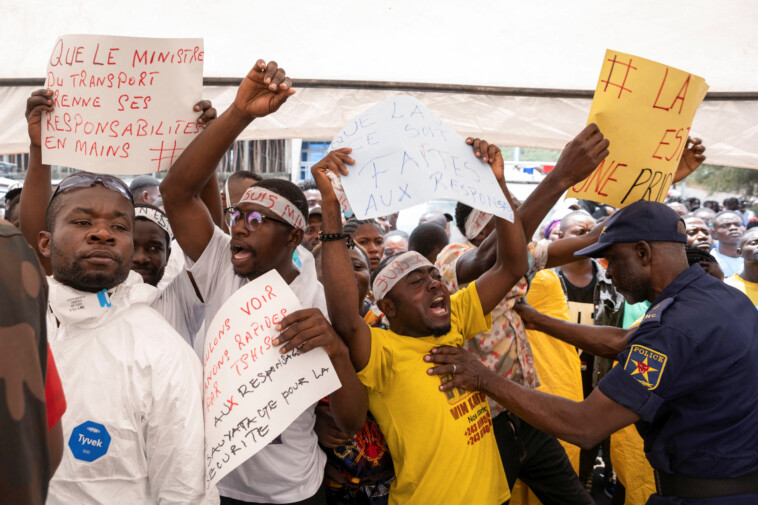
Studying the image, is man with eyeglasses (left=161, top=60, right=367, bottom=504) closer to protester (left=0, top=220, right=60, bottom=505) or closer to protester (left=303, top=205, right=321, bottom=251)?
protester (left=0, top=220, right=60, bottom=505)

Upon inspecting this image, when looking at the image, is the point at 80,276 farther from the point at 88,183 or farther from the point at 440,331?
the point at 440,331

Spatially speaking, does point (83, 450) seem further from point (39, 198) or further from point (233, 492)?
point (39, 198)

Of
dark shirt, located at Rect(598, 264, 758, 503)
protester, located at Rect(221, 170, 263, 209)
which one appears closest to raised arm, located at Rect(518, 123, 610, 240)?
dark shirt, located at Rect(598, 264, 758, 503)

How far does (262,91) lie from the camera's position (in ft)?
7.29

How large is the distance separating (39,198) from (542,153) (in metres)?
27.8

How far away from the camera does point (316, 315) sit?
2.10 metres

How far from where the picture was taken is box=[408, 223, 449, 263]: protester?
4.67 metres

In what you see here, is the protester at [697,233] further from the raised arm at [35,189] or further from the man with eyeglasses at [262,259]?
the raised arm at [35,189]

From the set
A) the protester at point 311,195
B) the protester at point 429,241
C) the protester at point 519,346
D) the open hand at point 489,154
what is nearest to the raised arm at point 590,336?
the protester at point 519,346

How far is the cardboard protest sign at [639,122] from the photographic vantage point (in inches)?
101

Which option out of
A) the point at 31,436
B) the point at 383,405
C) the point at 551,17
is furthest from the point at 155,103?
the point at 551,17

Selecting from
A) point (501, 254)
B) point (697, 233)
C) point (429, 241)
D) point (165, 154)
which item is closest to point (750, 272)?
point (697, 233)

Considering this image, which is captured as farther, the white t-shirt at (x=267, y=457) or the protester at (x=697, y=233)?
the protester at (x=697, y=233)

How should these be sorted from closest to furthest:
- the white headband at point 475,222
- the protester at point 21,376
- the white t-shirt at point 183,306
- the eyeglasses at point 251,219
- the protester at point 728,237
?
the protester at point 21,376 → the eyeglasses at point 251,219 → the white t-shirt at point 183,306 → the white headband at point 475,222 → the protester at point 728,237
